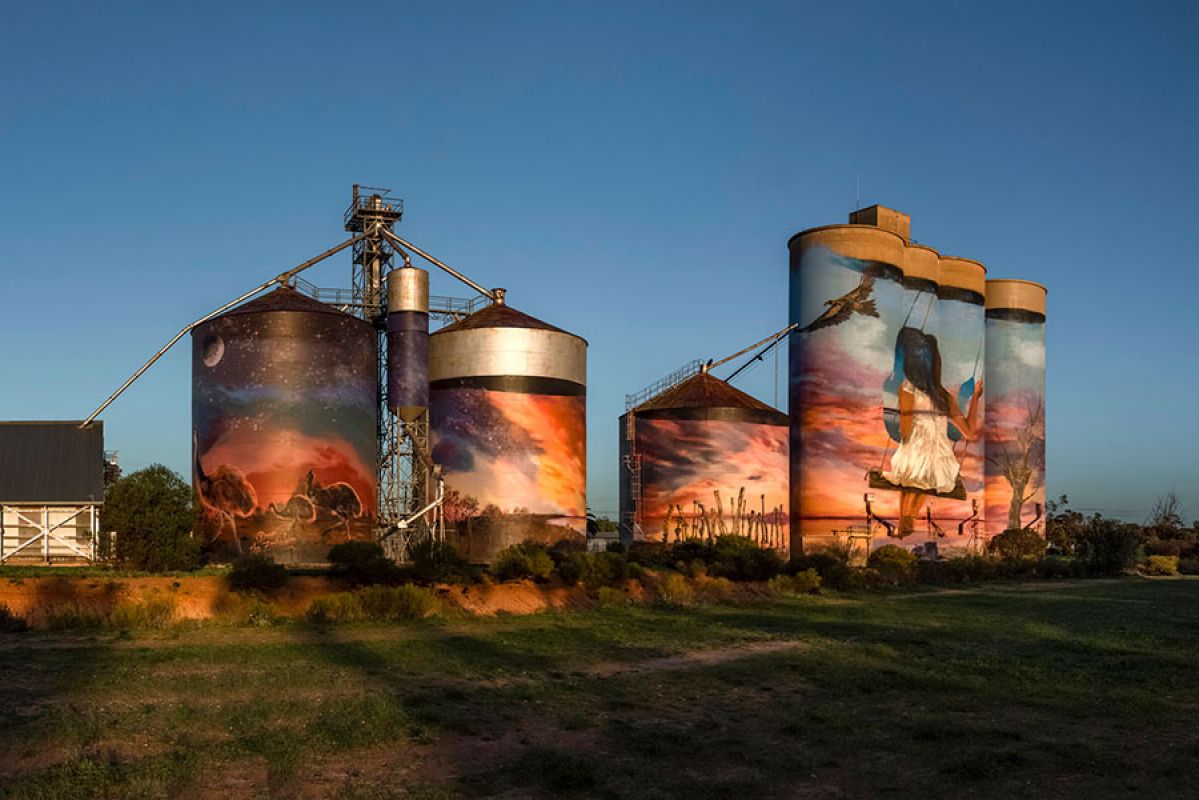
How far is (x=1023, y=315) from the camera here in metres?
88.1

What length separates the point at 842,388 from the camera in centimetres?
7006

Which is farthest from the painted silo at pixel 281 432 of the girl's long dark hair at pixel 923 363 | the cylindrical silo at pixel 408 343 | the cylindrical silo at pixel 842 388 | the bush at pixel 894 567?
the girl's long dark hair at pixel 923 363

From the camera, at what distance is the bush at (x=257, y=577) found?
31.9 metres

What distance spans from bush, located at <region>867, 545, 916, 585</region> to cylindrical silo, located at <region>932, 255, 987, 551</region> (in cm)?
1869

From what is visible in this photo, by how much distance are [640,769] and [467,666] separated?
31.2ft

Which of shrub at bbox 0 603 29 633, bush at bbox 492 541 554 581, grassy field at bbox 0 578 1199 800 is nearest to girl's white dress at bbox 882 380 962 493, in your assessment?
bush at bbox 492 541 554 581

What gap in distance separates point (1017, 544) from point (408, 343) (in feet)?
156

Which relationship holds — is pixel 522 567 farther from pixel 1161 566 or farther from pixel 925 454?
pixel 1161 566

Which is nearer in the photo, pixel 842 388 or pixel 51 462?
pixel 51 462

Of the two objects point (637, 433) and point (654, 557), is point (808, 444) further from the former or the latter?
point (654, 557)

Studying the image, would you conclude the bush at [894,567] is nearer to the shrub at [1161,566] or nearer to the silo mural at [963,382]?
the silo mural at [963,382]

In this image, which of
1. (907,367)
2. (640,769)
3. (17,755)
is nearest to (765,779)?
(640,769)

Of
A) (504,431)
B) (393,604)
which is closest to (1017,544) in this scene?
(504,431)

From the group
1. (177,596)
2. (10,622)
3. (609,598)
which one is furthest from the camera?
(609,598)
